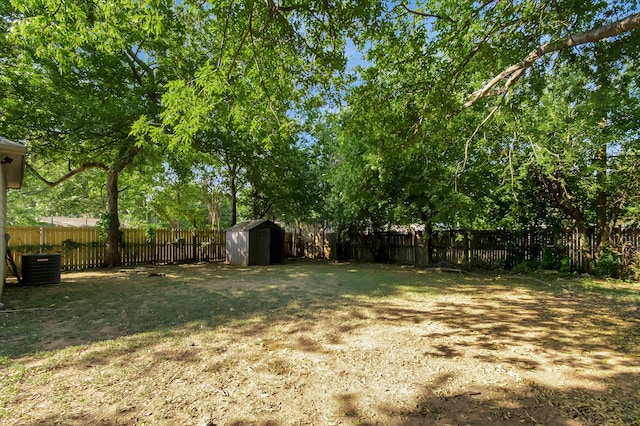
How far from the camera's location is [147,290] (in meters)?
7.86

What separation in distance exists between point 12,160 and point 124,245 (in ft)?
23.4

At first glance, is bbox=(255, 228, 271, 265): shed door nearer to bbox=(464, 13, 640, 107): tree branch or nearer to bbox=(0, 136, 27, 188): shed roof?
bbox=(0, 136, 27, 188): shed roof

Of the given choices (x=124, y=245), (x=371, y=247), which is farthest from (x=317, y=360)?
(x=371, y=247)

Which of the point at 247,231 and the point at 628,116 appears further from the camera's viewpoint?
the point at 247,231

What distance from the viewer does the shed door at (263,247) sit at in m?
14.8

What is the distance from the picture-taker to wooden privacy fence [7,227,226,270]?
10.8 metres

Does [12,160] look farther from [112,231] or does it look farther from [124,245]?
[124,245]

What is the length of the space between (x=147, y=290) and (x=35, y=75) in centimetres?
698

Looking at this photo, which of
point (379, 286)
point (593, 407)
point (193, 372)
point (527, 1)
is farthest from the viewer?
point (379, 286)

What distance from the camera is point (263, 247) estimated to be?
1495 centimetres

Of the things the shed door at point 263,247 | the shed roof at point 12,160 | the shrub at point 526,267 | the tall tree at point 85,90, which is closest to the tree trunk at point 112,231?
the tall tree at point 85,90

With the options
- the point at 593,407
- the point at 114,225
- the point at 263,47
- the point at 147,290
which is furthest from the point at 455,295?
the point at 114,225

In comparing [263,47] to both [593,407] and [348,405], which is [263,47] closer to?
[348,405]

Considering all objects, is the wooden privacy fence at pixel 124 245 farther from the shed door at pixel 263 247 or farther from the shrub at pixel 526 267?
the shrub at pixel 526 267
